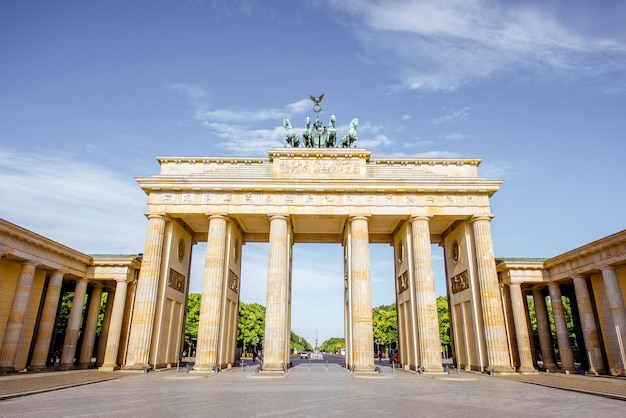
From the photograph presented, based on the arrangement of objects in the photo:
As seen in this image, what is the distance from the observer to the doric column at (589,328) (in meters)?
26.0

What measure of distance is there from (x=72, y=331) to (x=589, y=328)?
38.2 m

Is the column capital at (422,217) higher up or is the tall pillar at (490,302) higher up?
the column capital at (422,217)

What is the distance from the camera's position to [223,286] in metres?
28.9

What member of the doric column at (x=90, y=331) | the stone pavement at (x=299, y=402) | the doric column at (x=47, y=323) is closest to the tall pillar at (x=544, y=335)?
the stone pavement at (x=299, y=402)

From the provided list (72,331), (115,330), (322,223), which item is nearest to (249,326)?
(72,331)

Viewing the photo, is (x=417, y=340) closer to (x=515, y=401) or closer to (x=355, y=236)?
(x=355, y=236)

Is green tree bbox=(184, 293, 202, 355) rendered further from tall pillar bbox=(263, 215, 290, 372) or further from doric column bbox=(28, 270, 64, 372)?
tall pillar bbox=(263, 215, 290, 372)

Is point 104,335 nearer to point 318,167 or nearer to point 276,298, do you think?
point 276,298

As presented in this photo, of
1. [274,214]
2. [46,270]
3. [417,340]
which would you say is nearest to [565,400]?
[417,340]

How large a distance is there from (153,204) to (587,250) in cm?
3114

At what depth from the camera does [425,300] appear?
2712cm

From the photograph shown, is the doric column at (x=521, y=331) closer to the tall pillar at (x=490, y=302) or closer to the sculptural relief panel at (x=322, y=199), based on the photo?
the tall pillar at (x=490, y=302)

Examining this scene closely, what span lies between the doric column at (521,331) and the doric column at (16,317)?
33379mm

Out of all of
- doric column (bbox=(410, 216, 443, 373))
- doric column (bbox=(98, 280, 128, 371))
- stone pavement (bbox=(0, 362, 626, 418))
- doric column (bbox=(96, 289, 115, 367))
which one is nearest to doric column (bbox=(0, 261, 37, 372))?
doric column (bbox=(98, 280, 128, 371))
